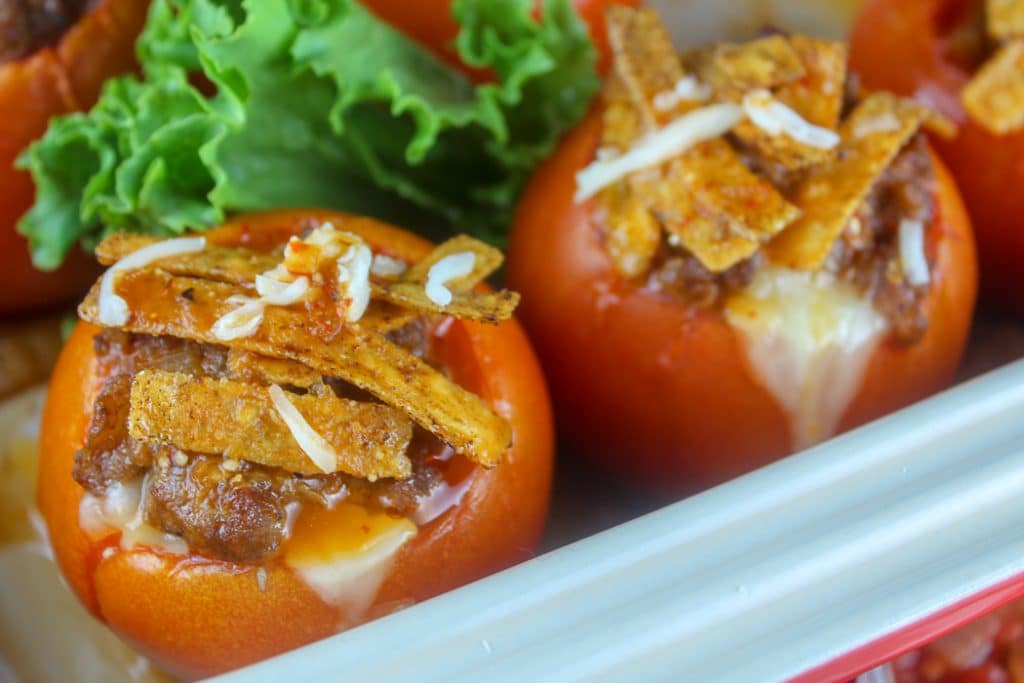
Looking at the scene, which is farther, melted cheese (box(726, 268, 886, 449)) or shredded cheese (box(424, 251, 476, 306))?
melted cheese (box(726, 268, 886, 449))

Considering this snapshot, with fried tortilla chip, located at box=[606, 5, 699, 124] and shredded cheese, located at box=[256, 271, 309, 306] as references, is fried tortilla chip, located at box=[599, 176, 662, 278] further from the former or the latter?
shredded cheese, located at box=[256, 271, 309, 306]

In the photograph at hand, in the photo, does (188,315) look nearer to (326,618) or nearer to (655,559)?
(326,618)

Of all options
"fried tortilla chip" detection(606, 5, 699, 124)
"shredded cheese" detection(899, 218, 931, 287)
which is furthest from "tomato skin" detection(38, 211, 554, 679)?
"shredded cheese" detection(899, 218, 931, 287)

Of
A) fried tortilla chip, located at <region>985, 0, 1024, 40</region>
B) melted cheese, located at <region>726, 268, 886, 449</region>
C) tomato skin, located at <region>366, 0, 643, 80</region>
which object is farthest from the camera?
tomato skin, located at <region>366, 0, 643, 80</region>

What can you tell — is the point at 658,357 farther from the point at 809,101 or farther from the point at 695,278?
the point at 809,101

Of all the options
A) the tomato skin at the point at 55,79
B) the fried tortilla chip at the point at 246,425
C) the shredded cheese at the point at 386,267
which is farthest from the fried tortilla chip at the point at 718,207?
the tomato skin at the point at 55,79

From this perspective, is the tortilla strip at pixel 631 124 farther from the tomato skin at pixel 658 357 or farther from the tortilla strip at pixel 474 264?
the tortilla strip at pixel 474 264
